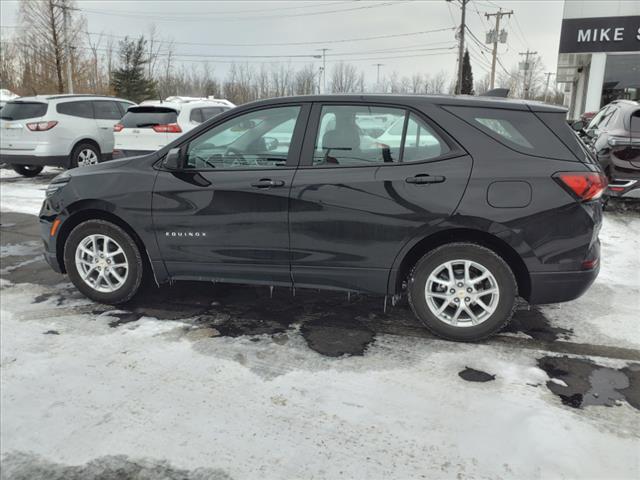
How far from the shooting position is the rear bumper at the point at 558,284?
3389mm

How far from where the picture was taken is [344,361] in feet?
11.0

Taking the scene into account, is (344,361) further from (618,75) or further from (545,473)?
(618,75)

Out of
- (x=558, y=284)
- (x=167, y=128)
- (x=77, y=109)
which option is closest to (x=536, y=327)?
(x=558, y=284)

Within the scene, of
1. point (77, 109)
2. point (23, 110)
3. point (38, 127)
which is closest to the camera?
point (38, 127)

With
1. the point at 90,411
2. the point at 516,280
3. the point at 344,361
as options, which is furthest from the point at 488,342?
A: the point at 90,411

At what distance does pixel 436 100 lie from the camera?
11.8 feet

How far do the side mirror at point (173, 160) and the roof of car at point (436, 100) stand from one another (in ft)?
2.33

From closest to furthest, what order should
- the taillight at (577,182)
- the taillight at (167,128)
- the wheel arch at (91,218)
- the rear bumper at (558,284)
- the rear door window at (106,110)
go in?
1. the taillight at (577,182)
2. the rear bumper at (558,284)
3. the wheel arch at (91,218)
4. the taillight at (167,128)
5. the rear door window at (106,110)

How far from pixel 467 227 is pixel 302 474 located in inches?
75.4

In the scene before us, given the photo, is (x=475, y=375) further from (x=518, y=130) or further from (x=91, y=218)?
(x=91, y=218)

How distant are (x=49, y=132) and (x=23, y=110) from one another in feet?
2.63

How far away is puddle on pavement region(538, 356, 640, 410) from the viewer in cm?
292

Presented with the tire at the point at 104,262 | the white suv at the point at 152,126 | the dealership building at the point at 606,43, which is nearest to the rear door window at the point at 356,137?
the tire at the point at 104,262

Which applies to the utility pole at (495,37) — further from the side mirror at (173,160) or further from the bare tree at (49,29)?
the side mirror at (173,160)
